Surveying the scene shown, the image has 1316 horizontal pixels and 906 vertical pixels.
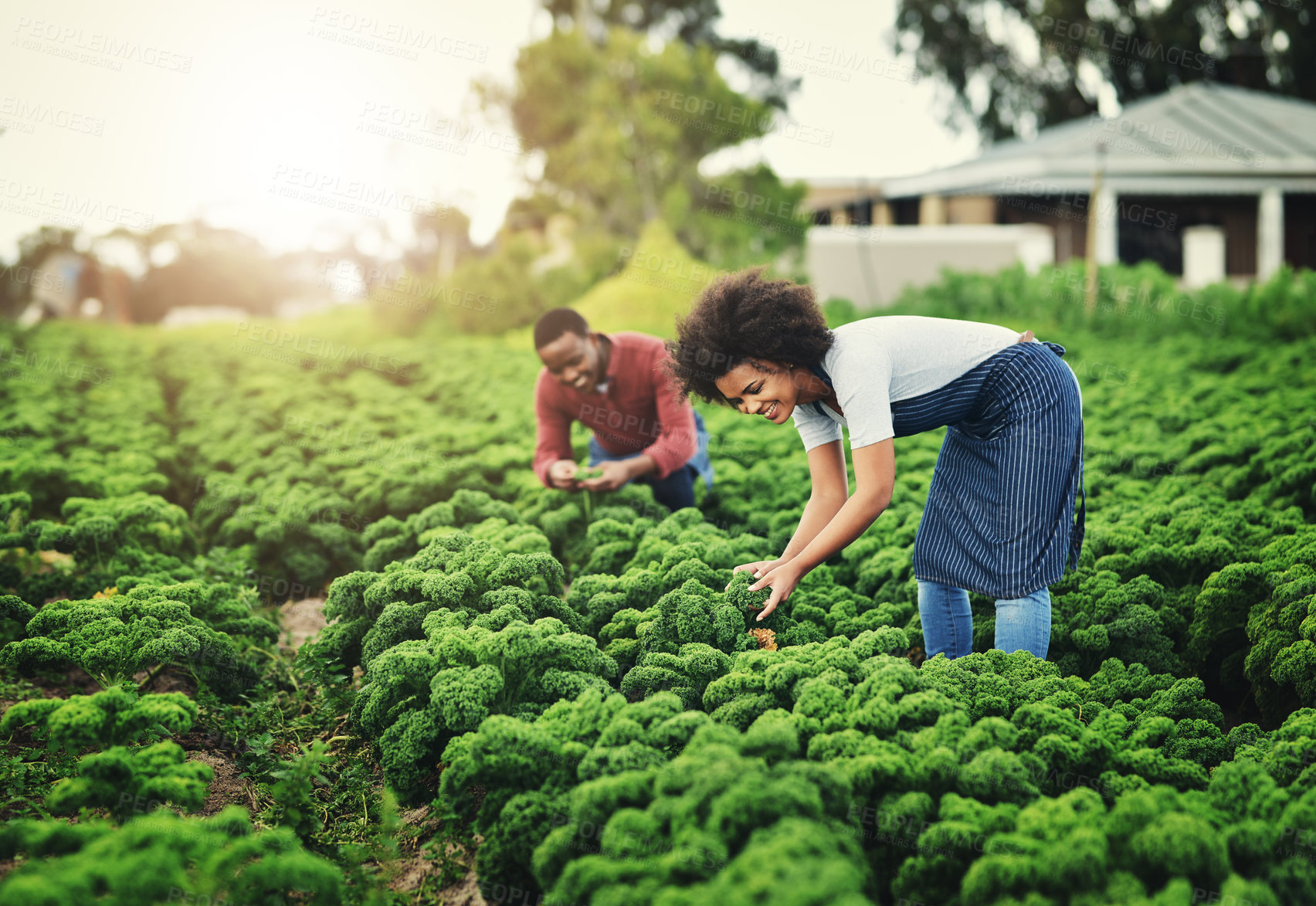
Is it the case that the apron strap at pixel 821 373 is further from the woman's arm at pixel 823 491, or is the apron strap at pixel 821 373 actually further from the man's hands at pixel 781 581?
the man's hands at pixel 781 581

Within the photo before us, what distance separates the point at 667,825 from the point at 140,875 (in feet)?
3.55

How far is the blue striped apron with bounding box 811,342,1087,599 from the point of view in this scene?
297 centimetres

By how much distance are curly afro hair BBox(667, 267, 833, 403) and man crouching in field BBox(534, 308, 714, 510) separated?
5.35ft

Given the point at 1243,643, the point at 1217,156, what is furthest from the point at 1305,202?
the point at 1243,643

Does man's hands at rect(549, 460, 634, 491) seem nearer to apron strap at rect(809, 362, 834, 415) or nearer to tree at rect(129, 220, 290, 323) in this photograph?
apron strap at rect(809, 362, 834, 415)

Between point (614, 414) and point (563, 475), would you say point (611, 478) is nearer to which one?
point (563, 475)

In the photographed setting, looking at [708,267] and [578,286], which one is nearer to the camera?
[708,267]

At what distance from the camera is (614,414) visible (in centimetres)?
505

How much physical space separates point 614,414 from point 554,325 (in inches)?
27.5

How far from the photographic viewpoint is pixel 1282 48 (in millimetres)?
33312

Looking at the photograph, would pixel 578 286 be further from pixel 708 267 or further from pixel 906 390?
pixel 906 390

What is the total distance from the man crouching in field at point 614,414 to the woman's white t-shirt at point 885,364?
5.37ft

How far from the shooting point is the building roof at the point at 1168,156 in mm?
19734

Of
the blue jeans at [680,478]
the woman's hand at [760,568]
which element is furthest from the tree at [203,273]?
the woman's hand at [760,568]
